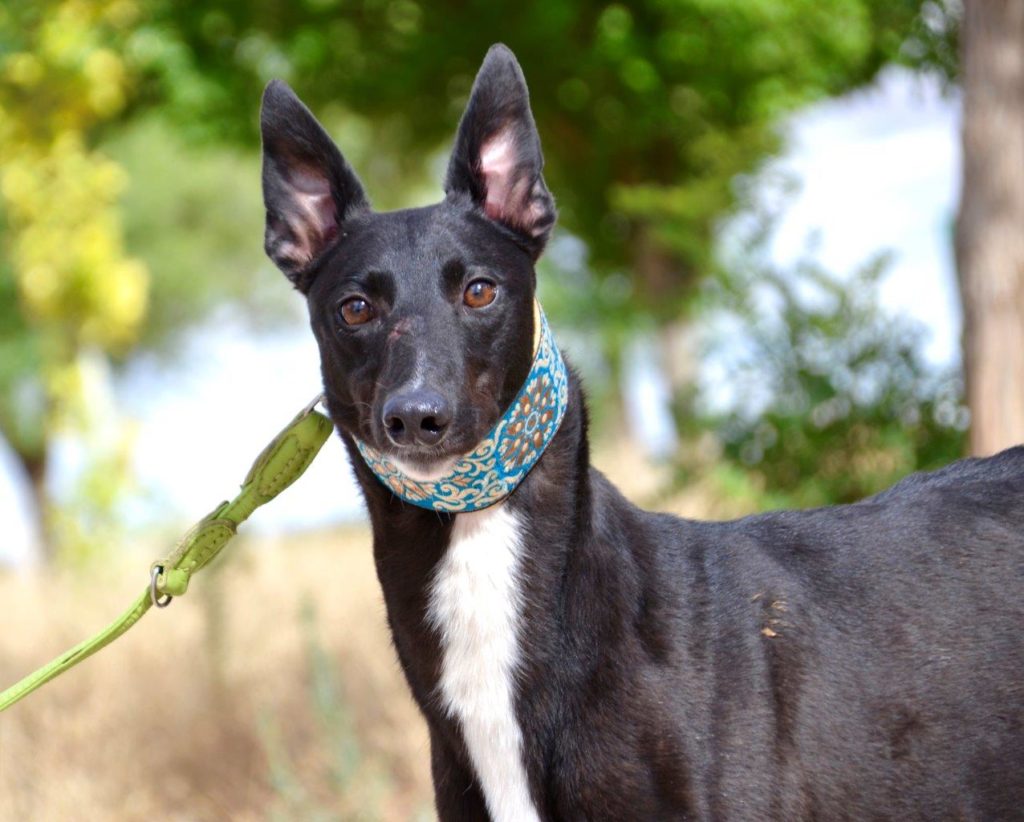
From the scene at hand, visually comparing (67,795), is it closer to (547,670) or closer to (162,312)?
(547,670)

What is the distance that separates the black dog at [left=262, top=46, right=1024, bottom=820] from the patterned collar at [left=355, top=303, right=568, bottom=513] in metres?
0.03

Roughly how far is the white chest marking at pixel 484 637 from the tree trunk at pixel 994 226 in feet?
10.1

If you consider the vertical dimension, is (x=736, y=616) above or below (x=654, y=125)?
below

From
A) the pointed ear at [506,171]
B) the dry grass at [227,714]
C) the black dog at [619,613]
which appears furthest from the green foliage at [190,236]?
the black dog at [619,613]

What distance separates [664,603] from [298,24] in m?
10.1

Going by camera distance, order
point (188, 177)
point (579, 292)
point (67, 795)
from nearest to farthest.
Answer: point (67, 795) → point (579, 292) → point (188, 177)

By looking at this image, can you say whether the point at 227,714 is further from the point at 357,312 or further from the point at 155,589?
the point at 357,312

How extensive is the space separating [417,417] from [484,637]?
1.75 ft

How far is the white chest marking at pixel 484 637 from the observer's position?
2.63 m

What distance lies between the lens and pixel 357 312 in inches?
110

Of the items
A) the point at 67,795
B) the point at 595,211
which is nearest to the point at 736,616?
the point at 67,795

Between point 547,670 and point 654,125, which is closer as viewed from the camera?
point 547,670

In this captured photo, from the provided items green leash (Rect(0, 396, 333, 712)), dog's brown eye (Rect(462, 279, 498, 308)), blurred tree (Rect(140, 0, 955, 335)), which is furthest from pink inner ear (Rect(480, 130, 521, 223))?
blurred tree (Rect(140, 0, 955, 335))

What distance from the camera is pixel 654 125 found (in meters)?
Answer: 12.1
